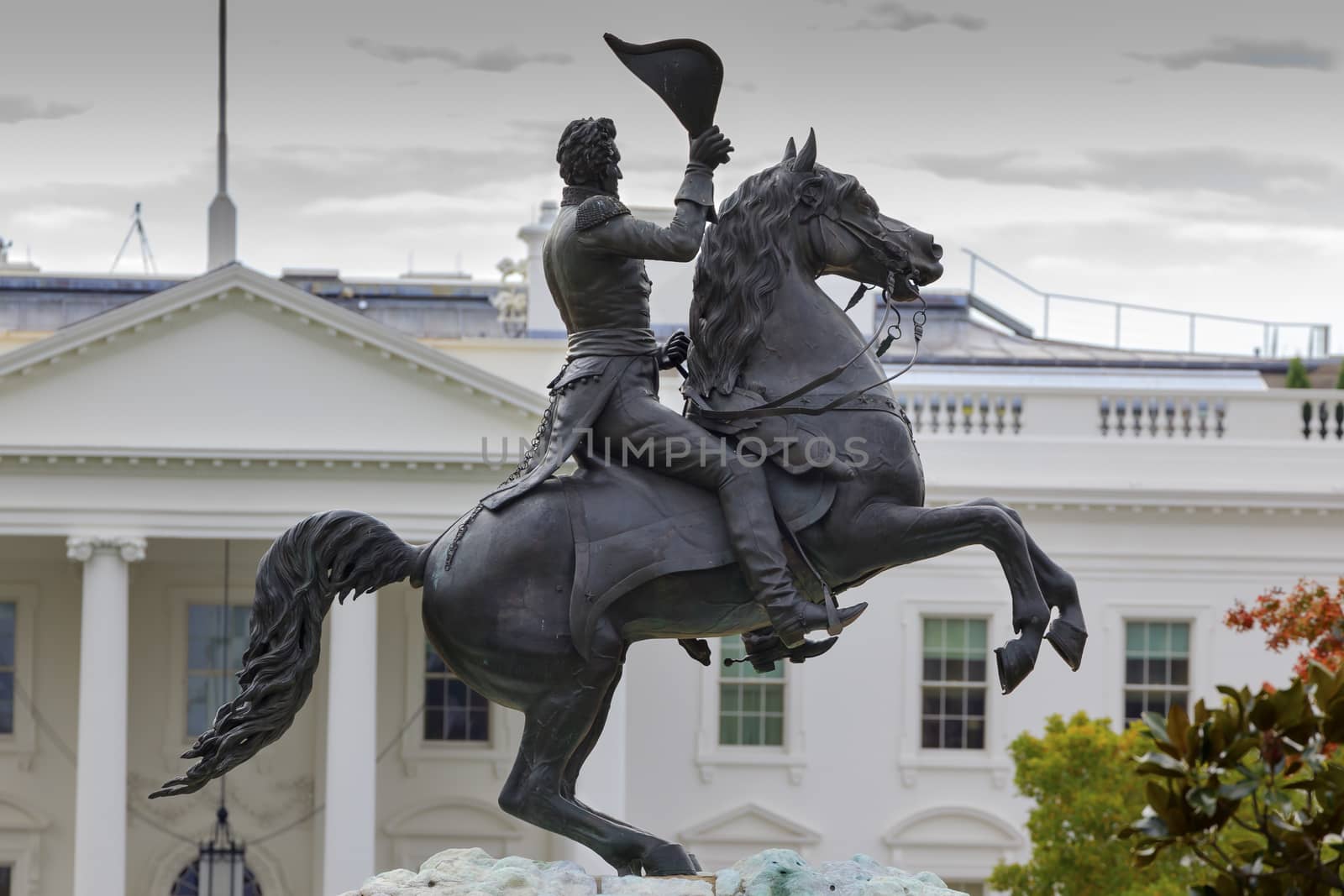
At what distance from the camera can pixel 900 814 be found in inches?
1198

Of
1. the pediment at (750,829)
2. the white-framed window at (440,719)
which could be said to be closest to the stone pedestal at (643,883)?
the pediment at (750,829)

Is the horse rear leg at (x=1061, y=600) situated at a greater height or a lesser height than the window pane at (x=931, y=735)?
greater

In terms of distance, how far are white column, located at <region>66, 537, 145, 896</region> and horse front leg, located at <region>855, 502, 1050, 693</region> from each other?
22.1 m

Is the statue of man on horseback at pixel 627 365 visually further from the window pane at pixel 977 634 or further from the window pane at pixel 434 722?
the window pane at pixel 434 722

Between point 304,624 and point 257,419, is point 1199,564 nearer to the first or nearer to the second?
point 257,419

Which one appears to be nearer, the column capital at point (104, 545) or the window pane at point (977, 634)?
the column capital at point (104, 545)

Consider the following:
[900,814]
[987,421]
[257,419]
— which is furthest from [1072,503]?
[257,419]

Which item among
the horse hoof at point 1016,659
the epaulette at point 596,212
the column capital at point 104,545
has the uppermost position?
the epaulette at point 596,212

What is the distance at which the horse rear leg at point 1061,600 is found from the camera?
7375mm

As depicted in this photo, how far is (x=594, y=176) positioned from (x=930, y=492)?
67.6ft

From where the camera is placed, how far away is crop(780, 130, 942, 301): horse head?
25.6 feet

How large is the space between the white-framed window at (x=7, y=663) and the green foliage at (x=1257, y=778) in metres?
26.9

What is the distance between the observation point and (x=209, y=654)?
102 ft

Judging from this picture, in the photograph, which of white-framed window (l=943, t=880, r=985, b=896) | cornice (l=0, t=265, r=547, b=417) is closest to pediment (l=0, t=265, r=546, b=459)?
cornice (l=0, t=265, r=547, b=417)
